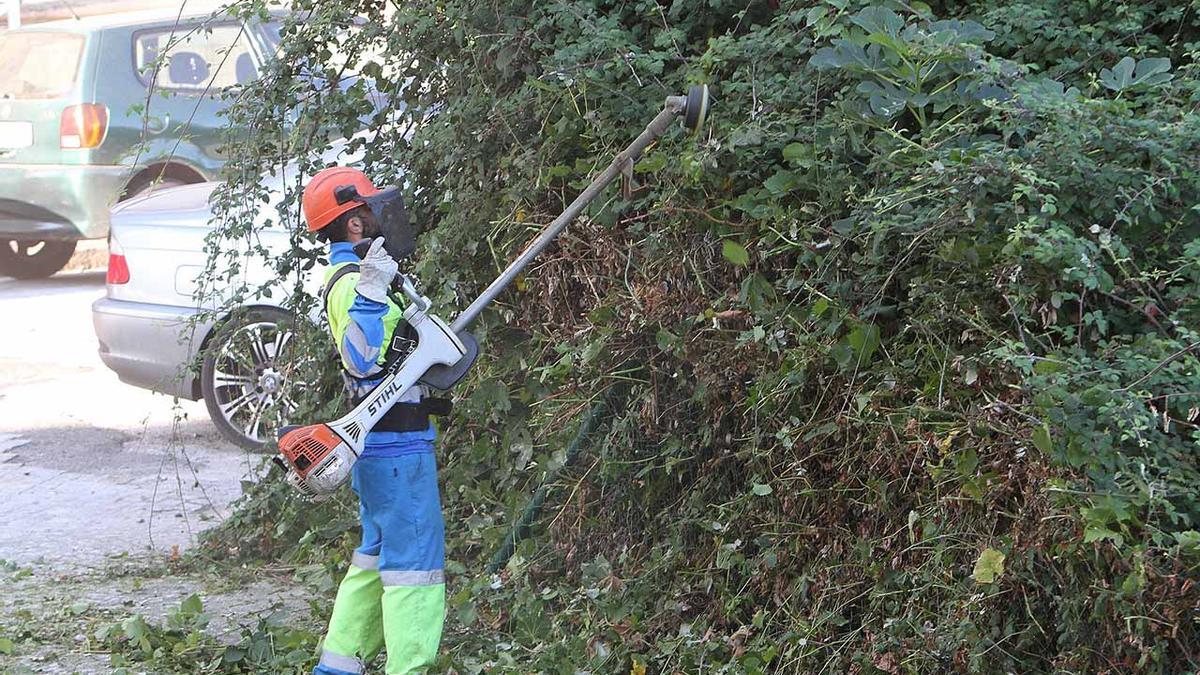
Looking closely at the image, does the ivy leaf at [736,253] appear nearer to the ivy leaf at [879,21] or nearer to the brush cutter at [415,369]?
the brush cutter at [415,369]

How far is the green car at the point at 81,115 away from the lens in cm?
1264

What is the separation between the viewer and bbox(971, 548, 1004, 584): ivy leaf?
3646mm

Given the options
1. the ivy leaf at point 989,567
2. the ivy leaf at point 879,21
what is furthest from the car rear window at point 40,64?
the ivy leaf at point 989,567

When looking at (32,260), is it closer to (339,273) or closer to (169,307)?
(169,307)

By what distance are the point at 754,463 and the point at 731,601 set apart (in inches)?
17.7

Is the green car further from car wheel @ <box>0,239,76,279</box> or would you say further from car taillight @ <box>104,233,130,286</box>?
car taillight @ <box>104,233,130,286</box>

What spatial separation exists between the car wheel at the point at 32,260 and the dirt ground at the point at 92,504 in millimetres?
2787

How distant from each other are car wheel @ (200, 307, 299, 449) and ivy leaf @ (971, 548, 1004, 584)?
364 centimetres

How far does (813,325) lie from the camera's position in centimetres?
434

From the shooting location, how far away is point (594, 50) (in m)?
5.12

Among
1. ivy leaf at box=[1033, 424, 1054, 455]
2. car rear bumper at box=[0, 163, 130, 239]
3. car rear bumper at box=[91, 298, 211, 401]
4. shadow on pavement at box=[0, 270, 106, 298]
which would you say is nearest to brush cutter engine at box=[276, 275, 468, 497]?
ivy leaf at box=[1033, 424, 1054, 455]

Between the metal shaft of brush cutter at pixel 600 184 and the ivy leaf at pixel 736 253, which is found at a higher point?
the metal shaft of brush cutter at pixel 600 184

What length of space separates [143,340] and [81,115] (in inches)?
215

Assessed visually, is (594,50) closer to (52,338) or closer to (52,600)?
(52,600)
